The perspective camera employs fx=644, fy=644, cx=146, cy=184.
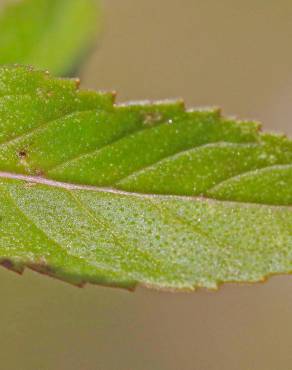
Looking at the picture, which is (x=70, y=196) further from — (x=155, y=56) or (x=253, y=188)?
(x=155, y=56)

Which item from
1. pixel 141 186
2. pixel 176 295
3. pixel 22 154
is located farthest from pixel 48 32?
pixel 176 295

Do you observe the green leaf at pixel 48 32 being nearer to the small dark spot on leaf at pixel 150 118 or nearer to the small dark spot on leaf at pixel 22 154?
the small dark spot on leaf at pixel 22 154

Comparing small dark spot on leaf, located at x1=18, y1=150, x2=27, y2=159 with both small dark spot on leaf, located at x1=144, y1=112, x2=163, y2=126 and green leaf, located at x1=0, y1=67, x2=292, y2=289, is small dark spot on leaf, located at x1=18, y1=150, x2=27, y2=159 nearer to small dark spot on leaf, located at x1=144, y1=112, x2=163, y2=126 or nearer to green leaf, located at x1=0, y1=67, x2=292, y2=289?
green leaf, located at x1=0, y1=67, x2=292, y2=289

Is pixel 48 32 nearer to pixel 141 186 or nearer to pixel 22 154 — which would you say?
pixel 22 154

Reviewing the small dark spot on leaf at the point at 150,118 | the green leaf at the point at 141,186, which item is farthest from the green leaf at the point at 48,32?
the small dark spot on leaf at the point at 150,118

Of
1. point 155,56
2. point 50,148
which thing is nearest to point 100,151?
point 50,148

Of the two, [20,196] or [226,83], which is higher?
[226,83]
